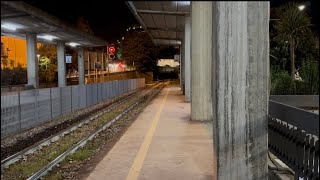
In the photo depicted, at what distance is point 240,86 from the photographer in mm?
4418

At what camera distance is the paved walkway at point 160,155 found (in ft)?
25.4

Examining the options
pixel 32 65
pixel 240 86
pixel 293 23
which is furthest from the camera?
pixel 32 65

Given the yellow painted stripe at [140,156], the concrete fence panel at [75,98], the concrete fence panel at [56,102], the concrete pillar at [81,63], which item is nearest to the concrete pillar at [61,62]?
the concrete pillar at [81,63]

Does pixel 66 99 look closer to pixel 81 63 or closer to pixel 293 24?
pixel 293 24

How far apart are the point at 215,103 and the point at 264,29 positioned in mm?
902

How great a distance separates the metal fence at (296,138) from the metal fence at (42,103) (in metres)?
4.14

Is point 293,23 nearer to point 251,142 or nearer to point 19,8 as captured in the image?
point 251,142

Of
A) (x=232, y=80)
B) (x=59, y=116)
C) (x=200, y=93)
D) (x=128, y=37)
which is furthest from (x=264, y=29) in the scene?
(x=128, y=37)

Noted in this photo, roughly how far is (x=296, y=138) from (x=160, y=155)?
15.3ft

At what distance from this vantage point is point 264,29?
14.8 ft

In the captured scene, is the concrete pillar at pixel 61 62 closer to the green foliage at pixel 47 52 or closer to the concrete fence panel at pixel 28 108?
the concrete fence panel at pixel 28 108

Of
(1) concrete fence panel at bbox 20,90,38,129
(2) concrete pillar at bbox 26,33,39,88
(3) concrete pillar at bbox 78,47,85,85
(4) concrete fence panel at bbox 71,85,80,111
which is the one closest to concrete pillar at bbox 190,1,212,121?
(1) concrete fence panel at bbox 20,90,38,129

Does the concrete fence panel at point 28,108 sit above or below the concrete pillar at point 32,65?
below

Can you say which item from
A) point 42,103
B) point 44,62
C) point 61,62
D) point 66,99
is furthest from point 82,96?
point 44,62
